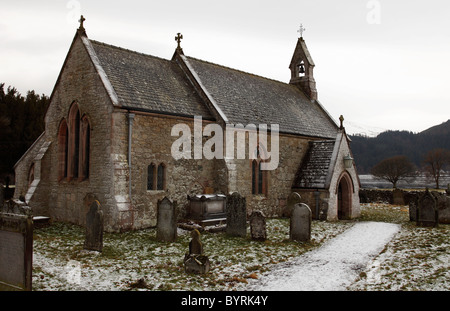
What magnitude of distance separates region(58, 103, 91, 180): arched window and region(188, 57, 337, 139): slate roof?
21.7ft

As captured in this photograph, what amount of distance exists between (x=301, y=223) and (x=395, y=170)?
5812cm

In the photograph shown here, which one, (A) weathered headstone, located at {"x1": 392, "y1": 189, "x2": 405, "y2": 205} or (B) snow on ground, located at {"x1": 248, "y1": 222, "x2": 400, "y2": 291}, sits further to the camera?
(A) weathered headstone, located at {"x1": 392, "y1": 189, "x2": 405, "y2": 205}

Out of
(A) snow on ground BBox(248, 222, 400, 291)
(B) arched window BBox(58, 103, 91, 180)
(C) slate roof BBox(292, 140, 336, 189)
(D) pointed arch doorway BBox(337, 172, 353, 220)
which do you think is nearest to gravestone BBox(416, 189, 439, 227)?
(A) snow on ground BBox(248, 222, 400, 291)

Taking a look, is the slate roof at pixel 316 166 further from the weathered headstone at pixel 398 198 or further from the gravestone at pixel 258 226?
the weathered headstone at pixel 398 198

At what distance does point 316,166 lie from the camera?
20.3m

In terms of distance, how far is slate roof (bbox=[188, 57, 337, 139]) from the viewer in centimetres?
1936

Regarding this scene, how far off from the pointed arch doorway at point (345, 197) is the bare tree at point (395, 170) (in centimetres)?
4591

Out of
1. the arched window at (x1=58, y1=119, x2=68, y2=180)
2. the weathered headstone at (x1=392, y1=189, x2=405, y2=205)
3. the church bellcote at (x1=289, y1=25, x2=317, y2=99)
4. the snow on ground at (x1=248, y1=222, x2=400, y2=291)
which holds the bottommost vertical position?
the snow on ground at (x1=248, y1=222, x2=400, y2=291)

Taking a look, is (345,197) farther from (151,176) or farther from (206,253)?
(206,253)

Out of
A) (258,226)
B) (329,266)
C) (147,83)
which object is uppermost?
(147,83)

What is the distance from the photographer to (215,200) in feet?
51.6

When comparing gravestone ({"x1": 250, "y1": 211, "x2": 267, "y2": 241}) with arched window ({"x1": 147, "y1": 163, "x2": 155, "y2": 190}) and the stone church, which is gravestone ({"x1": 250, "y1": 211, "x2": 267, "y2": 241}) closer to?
the stone church

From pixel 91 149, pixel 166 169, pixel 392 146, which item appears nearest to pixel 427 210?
pixel 166 169
